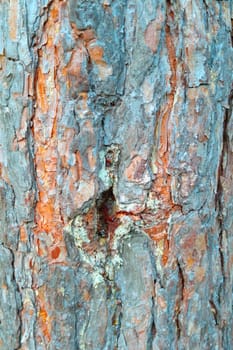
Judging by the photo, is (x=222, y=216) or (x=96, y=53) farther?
(x=222, y=216)

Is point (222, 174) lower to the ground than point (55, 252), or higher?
higher

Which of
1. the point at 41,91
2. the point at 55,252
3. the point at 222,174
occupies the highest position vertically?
the point at 41,91

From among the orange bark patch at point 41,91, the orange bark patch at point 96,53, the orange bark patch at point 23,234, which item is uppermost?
the orange bark patch at point 96,53

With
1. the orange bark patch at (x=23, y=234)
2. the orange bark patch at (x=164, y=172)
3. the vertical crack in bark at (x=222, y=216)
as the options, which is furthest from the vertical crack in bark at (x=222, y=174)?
the orange bark patch at (x=23, y=234)

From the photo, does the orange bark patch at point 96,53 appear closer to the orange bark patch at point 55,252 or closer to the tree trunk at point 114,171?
the tree trunk at point 114,171

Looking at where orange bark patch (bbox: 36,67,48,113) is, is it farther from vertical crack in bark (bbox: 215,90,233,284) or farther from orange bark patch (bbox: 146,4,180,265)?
vertical crack in bark (bbox: 215,90,233,284)

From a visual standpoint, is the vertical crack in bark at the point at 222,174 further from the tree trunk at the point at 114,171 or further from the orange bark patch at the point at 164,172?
the orange bark patch at the point at 164,172

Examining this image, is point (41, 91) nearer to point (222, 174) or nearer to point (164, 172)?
point (164, 172)

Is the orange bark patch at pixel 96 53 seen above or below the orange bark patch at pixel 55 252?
above

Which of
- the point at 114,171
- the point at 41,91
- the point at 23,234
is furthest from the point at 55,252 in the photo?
the point at 41,91
